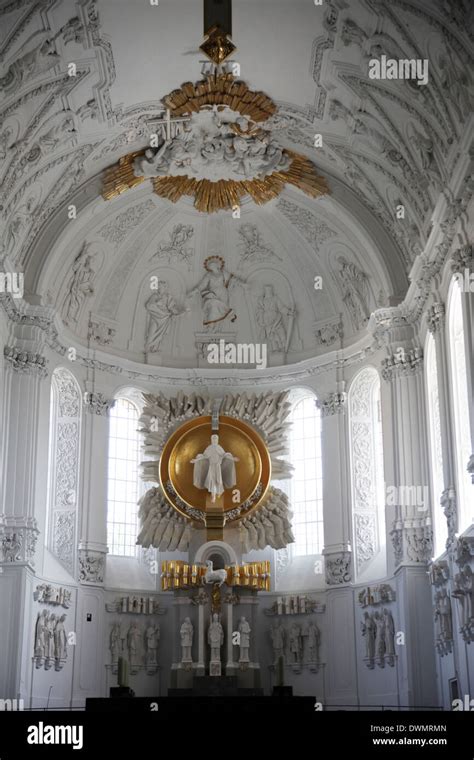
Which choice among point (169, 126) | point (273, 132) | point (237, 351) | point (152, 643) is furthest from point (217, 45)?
point (152, 643)

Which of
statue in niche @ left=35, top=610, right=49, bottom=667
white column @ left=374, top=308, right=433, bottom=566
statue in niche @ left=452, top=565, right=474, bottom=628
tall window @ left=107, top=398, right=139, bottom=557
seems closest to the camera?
statue in niche @ left=452, top=565, right=474, bottom=628

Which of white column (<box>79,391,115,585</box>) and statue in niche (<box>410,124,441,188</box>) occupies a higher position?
statue in niche (<box>410,124,441,188</box>)

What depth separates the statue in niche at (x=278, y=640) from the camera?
29.9 metres

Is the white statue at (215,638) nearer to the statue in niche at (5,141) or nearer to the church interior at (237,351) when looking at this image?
the church interior at (237,351)

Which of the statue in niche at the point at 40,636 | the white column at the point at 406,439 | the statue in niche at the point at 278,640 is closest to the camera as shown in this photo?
the white column at the point at 406,439

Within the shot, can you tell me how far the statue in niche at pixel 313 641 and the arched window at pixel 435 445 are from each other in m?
5.50

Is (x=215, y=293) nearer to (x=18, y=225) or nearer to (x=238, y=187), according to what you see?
(x=238, y=187)

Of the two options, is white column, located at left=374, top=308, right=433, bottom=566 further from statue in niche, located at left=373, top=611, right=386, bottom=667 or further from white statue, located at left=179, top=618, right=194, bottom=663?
white statue, located at left=179, top=618, right=194, bottom=663

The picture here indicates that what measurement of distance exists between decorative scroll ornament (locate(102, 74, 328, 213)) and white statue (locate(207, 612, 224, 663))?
11900 millimetres

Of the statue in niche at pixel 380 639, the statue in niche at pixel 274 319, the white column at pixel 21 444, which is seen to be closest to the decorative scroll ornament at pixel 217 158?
the statue in niche at pixel 274 319

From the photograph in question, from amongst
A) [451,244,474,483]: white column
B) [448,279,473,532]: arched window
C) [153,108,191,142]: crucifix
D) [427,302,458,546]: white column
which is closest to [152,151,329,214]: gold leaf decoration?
[153,108,191,142]: crucifix

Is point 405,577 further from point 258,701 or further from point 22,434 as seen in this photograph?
point 22,434

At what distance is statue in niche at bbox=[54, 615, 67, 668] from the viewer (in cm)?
2766

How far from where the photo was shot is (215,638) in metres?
28.2
